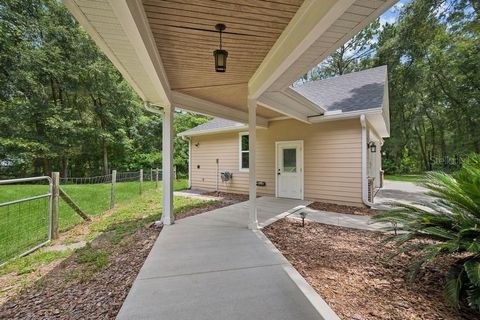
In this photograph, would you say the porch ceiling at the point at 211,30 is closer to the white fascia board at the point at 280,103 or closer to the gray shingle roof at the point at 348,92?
the white fascia board at the point at 280,103

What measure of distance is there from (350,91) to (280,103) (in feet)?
11.5

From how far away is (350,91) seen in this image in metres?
7.55

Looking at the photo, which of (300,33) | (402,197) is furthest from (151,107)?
(402,197)

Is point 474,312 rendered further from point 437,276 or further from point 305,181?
point 305,181

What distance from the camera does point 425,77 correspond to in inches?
598

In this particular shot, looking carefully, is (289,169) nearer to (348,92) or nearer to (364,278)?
(348,92)

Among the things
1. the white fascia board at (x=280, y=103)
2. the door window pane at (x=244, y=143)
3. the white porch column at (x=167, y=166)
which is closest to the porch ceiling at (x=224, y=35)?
the white fascia board at (x=280, y=103)

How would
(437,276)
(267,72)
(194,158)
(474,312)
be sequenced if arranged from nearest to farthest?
(474,312)
(437,276)
(267,72)
(194,158)

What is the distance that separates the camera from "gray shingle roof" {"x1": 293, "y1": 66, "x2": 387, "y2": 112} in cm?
654

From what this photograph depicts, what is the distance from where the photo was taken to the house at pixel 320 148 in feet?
21.2

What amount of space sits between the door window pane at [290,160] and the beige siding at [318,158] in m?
0.39

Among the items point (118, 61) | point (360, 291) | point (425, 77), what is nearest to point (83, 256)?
point (118, 61)

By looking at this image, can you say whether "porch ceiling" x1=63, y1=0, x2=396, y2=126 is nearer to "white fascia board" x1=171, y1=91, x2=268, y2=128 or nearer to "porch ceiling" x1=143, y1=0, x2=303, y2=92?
"porch ceiling" x1=143, y1=0, x2=303, y2=92

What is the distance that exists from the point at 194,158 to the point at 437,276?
Result: 936 cm
